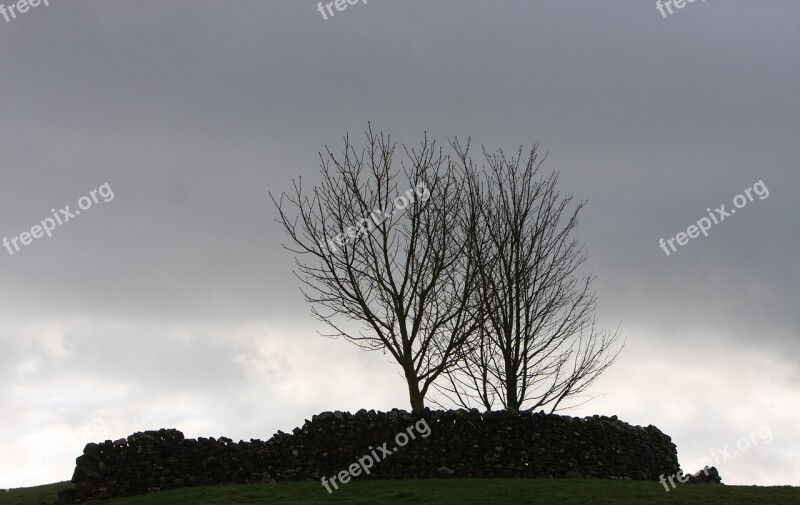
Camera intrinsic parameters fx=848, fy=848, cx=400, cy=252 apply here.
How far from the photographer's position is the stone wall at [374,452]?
24.4 meters

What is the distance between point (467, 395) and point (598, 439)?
22.1 feet

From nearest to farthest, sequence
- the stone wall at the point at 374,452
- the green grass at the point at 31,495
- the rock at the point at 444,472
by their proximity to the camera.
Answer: the rock at the point at 444,472, the stone wall at the point at 374,452, the green grass at the point at 31,495

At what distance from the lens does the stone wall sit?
2441cm

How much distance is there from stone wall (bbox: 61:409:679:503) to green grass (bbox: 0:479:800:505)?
859 millimetres

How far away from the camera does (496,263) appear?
30375mm

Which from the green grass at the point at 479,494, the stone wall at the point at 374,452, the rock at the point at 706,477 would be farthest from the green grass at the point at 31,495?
the rock at the point at 706,477

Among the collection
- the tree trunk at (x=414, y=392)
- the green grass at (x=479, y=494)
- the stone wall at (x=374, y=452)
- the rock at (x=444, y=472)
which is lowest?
the green grass at (x=479, y=494)

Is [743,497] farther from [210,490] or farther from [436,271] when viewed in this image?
[210,490]

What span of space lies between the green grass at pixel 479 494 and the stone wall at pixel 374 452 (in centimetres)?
86

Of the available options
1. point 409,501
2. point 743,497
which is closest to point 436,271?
point 409,501

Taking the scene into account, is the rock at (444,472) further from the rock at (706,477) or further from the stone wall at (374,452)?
the rock at (706,477)

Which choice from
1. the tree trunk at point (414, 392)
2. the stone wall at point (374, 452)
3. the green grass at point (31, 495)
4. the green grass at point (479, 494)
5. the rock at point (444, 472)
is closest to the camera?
the green grass at point (479, 494)

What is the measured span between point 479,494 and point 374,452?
3898 millimetres

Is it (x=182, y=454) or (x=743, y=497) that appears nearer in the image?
(x=743, y=497)
